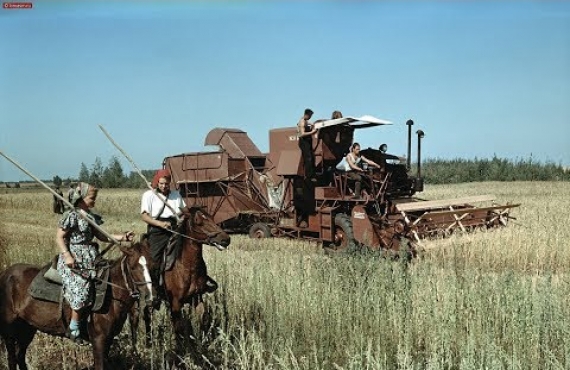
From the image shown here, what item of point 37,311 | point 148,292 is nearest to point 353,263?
point 148,292

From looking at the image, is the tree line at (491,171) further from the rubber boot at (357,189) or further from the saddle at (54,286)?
the saddle at (54,286)

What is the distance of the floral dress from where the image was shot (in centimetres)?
496

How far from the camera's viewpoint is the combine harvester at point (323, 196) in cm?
1157

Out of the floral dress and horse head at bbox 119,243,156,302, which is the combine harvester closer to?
horse head at bbox 119,243,156,302

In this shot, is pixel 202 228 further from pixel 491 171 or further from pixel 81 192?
pixel 491 171

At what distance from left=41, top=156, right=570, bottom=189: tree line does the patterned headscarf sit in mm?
32966

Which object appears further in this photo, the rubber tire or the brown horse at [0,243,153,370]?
the rubber tire

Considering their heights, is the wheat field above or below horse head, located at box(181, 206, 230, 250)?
below

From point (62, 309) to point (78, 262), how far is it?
0.48m

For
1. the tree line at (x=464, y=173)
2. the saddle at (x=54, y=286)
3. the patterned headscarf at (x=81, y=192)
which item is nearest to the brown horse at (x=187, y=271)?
the saddle at (x=54, y=286)

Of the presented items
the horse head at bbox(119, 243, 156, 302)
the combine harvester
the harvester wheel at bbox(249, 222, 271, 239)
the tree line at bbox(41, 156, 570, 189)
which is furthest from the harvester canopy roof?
the tree line at bbox(41, 156, 570, 189)

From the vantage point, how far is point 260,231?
50.1 ft

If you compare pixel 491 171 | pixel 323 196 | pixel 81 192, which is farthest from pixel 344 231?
pixel 491 171

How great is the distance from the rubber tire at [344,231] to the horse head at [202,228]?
6.20 m
